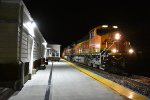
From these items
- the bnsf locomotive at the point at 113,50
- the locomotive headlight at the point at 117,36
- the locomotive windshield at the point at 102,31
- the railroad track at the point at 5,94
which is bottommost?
the railroad track at the point at 5,94

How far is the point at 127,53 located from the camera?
16625 millimetres

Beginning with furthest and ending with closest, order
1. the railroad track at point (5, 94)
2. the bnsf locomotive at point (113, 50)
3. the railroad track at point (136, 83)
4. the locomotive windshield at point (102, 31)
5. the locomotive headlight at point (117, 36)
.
A: 1. the locomotive windshield at point (102, 31)
2. the locomotive headlight at point (117, 36)
3. the bnsf locomotive at point (113, 50)
4. the railroad track at point (136, 83)
5. the railroad track at point (5, 94)

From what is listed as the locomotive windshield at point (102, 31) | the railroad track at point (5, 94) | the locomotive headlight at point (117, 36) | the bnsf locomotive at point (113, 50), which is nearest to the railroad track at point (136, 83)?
the bnsf locomotive at point (113, 50)

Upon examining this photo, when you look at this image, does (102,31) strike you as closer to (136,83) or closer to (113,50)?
(113,50)

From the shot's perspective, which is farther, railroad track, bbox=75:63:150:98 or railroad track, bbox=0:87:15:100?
railroad track, bbox=75:63:150:98

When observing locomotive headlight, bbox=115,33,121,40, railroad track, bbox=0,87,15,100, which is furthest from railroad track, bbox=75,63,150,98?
railroad track, bbox=0,87,15,100

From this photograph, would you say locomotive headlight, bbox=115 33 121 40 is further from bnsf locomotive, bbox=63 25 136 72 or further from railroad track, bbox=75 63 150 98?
railroad track, bbox=75 63 150 98

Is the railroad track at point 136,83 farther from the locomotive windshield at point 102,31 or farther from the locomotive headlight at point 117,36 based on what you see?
the locomotive windshield at point 102,31

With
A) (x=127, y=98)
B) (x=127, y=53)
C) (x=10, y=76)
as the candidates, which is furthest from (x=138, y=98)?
(x=127, y=53)

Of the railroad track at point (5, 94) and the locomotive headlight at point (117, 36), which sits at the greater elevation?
the locomotive headlight at point (117, 36)

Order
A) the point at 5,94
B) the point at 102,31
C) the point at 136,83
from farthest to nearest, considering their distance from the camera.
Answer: the point at 102,31 < the point at 136,83 < the point at 5,94

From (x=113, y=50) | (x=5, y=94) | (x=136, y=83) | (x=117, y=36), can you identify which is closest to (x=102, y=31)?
(x=117, y=36)

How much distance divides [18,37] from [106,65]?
10218 millimetres

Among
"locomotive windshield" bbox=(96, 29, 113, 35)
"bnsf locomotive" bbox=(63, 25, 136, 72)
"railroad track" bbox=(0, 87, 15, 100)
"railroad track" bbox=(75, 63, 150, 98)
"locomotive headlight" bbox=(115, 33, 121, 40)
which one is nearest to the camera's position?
"railroad track" bbox=(0, 87, 15, 100)
